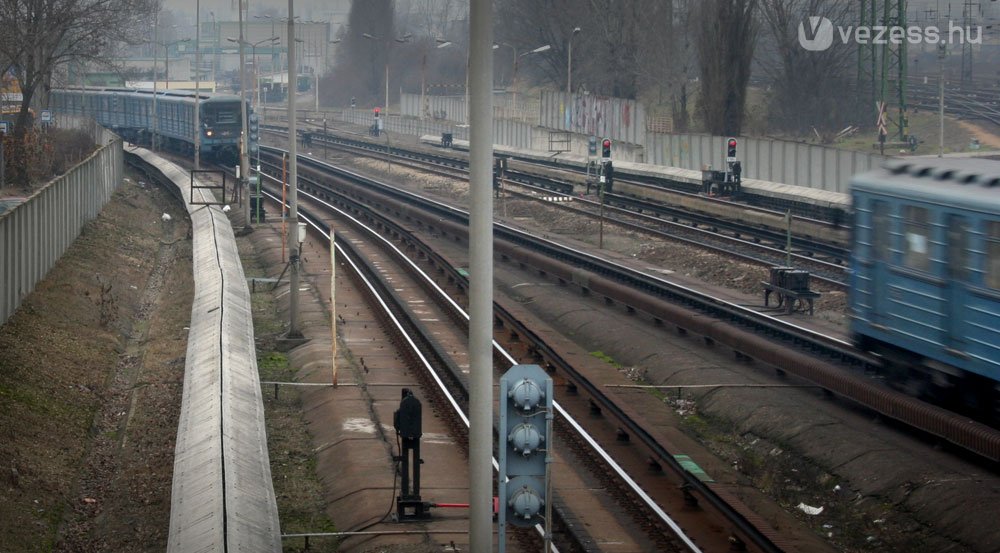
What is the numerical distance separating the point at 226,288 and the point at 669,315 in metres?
9.88

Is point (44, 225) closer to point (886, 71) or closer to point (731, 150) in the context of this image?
point (731, 150)

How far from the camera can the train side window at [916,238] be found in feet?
55.0

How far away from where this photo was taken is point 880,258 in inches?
706

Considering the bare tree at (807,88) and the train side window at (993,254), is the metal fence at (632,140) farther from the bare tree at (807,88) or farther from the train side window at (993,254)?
the train side window at (993,254)

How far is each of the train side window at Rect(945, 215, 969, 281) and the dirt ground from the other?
10.1m

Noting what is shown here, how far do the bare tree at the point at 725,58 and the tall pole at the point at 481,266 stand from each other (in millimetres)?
46753

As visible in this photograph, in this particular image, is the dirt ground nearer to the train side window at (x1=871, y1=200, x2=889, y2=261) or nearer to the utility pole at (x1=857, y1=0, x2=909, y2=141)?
the train side window at (x1=871, y1=200, x2=889, y2=261)

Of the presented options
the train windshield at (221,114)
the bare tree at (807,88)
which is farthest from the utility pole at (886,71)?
the train windshield at (221,114)

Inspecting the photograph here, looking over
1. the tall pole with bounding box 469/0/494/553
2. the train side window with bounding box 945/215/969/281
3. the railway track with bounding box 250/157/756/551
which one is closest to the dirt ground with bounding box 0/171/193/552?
the railway track with bounding box 250/157/756/551

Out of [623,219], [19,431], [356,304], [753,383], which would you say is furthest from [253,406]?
[623,219]

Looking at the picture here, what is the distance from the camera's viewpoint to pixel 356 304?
2991 cm

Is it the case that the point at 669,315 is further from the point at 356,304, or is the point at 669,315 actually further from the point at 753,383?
the point at 356,304

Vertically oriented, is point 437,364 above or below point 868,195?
below

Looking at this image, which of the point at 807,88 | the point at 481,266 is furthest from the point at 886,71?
the point at 481,266
